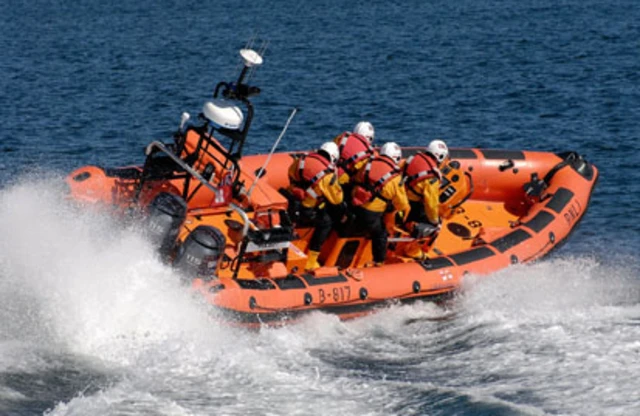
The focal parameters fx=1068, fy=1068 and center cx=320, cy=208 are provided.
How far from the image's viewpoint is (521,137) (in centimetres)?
1536

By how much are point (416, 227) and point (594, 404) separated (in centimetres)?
306

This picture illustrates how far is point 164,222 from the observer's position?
8.06 meters

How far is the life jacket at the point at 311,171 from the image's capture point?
870 cm

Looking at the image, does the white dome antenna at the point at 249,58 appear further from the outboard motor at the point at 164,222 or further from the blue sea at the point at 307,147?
the blue sea at the point at 307,147

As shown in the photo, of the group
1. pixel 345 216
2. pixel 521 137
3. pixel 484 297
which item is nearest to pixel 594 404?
pixel 484 297

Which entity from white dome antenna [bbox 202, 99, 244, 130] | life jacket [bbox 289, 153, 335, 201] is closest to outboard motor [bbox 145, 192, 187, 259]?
white dome antenna [bbox 202, 99, 244, 130]

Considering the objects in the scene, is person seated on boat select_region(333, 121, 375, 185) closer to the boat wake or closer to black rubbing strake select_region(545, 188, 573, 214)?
the boat wake

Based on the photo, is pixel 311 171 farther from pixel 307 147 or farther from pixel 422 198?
pixel 307 147

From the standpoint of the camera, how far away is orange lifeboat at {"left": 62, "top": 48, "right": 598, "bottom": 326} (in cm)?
812

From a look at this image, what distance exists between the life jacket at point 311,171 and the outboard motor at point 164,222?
1.11 metres

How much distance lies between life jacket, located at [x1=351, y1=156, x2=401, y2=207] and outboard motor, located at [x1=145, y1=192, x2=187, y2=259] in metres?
1.56

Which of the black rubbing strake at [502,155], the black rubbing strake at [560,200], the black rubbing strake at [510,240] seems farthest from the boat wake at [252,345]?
the black rubbing strake at [502,155]

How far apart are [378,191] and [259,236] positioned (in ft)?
3.84

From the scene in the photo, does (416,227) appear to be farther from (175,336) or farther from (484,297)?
(175,336)
